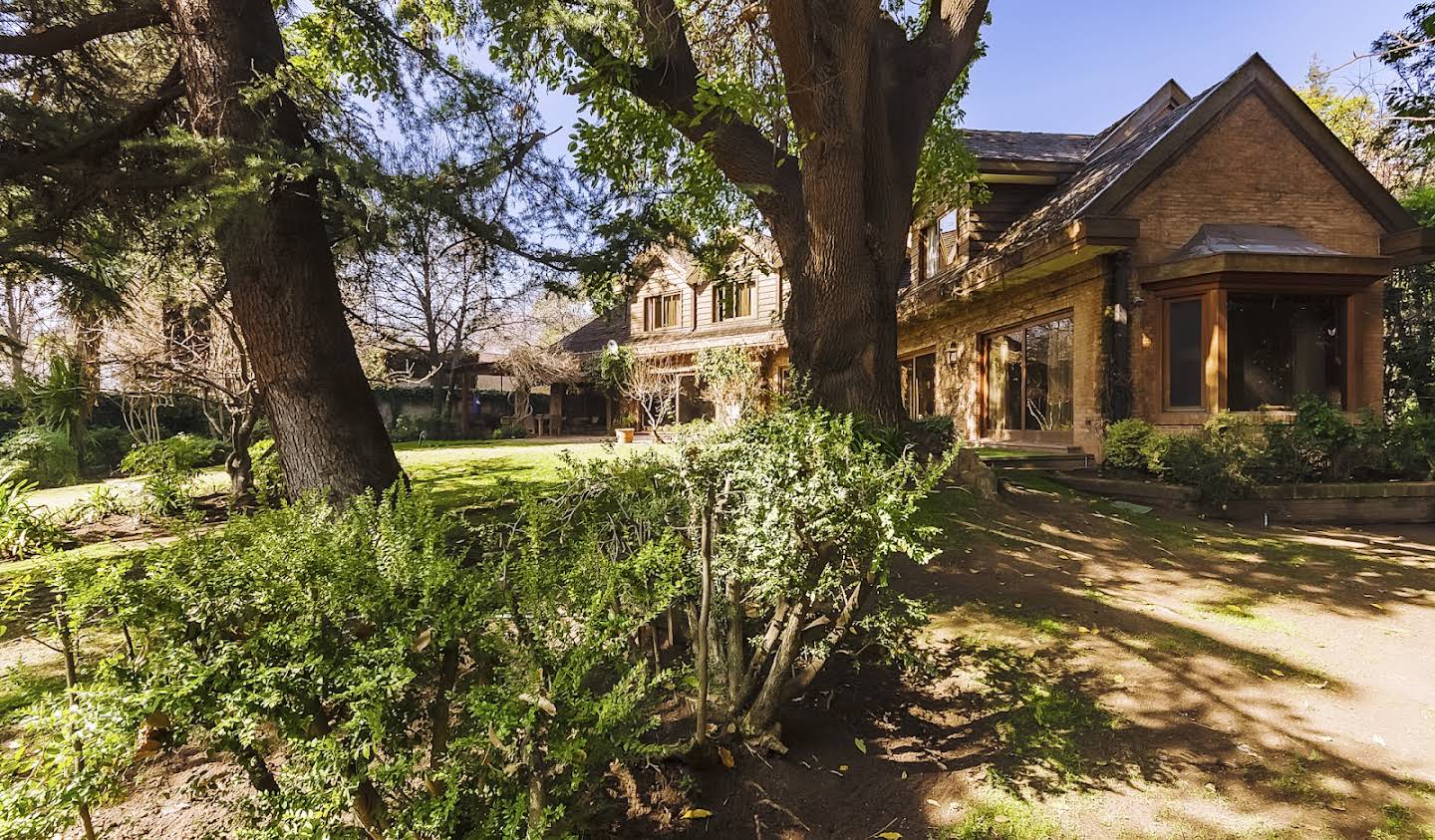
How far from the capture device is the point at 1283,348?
999 centimetres

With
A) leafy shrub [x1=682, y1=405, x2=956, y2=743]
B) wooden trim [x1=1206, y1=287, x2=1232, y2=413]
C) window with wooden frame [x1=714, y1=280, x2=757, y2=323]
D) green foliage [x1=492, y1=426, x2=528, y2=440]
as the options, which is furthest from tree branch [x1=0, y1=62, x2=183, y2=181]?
green foliage [x1=492, y1=426, x2=528, y2=440]

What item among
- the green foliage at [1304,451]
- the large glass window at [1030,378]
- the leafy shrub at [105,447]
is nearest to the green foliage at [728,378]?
the large glass window at [1030,378]

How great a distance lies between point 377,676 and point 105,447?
1730cm

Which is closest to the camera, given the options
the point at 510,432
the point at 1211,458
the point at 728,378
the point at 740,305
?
the point at 1211,458

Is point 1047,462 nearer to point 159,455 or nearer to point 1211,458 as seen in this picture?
point 1211,458

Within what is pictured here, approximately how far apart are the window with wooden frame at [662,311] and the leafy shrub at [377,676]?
22.6 metres

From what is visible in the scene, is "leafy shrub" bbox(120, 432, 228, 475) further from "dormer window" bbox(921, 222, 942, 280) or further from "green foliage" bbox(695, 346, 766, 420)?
"dormer window" bbox(921, 222, 942, 280)

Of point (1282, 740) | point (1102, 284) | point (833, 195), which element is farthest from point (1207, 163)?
point (1282, 740)

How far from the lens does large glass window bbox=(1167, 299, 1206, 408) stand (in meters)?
9.89

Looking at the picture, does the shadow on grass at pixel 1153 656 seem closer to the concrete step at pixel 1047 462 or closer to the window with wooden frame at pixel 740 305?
the concrete step at pixel 1047 462

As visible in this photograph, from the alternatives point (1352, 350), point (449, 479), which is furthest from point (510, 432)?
point (1352, 350)

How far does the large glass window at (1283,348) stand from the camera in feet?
32.3

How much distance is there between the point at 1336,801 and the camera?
243 centimetres

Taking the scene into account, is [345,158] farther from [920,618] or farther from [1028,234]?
[1028,234]
